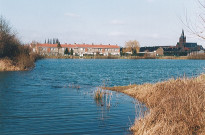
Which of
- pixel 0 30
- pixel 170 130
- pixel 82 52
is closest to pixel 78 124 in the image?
pixel 170 130

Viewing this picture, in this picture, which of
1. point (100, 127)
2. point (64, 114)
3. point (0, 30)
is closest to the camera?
point (100, 127)

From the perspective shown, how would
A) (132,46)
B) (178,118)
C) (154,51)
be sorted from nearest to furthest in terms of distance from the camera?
(178,118) < (132,46) < (154,51)

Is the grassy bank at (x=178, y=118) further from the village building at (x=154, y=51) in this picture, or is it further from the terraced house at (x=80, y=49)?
the village building at (x=154, y=51)

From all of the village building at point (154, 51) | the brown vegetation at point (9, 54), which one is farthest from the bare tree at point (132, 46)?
the brown vegetation at point (9, 54)

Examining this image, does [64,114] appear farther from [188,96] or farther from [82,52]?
[82,52]

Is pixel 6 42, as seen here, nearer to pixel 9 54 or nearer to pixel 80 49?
pixel 9 54

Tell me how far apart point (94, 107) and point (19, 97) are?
549cm

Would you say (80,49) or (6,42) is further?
(80,49)

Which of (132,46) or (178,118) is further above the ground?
(132,46)

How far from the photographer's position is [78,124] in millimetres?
9602

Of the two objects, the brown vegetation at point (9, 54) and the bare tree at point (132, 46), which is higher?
the bare tree at point (132, 46)

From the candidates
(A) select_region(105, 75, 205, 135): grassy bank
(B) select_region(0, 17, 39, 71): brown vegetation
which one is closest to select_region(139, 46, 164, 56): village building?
(B) select_region(0, 17, 39, 71): brown vegetation

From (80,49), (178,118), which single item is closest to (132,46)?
(80,49)

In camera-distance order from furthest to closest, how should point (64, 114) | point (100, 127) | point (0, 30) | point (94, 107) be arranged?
point (0, 30)
point (94, 107)
point (64, 114)
point (100, 127)
